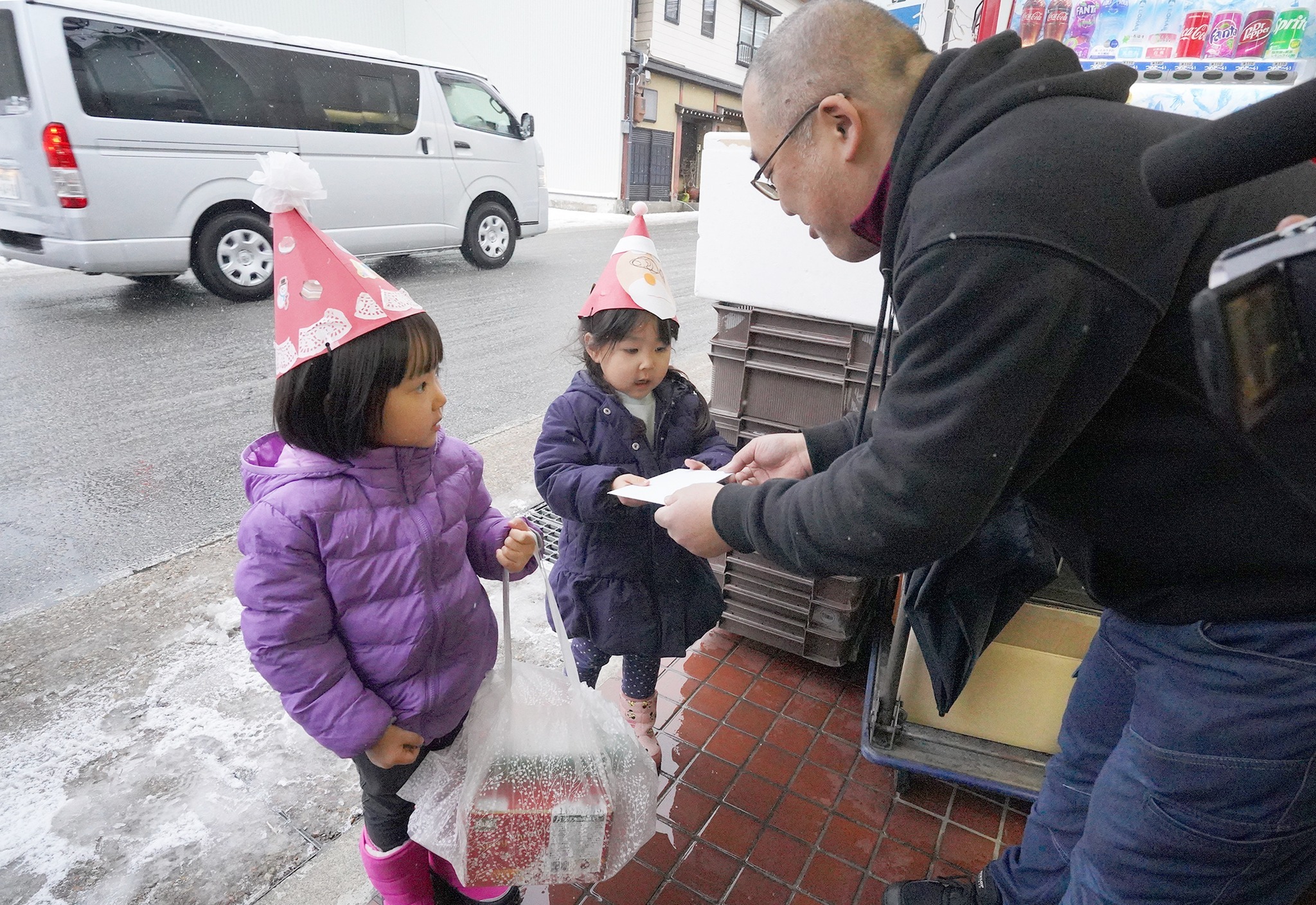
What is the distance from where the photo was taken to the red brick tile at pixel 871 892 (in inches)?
74.0

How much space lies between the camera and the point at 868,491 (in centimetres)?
113

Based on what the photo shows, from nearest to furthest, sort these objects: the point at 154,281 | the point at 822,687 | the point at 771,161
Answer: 1. the point at 771,161
2. the point at 822,687
3. the point at 154,281

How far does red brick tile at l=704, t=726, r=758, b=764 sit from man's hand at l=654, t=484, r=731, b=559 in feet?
3.43

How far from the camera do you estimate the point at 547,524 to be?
3549mm

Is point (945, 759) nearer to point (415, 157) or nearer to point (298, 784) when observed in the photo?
point (298, 784)

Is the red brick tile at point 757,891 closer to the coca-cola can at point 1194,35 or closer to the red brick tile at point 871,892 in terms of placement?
the red brick tile at point 871,892

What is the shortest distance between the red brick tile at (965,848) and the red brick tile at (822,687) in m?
0.54

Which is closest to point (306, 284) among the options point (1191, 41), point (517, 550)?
point (517, 550)

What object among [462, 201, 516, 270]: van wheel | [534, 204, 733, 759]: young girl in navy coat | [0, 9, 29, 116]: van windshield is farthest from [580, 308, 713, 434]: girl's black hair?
[462, 201, 516, 270]: van wheel

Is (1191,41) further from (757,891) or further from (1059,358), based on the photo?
(757,891)

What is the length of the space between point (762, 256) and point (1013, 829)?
1779mm

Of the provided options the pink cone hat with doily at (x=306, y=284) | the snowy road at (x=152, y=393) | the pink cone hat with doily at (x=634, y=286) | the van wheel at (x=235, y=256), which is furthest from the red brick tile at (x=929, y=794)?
the van wheel at (x=235, y=256)

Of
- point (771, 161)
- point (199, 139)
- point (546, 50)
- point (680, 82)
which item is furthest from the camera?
point (680, 82)

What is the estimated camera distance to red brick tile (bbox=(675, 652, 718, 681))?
2.63m
